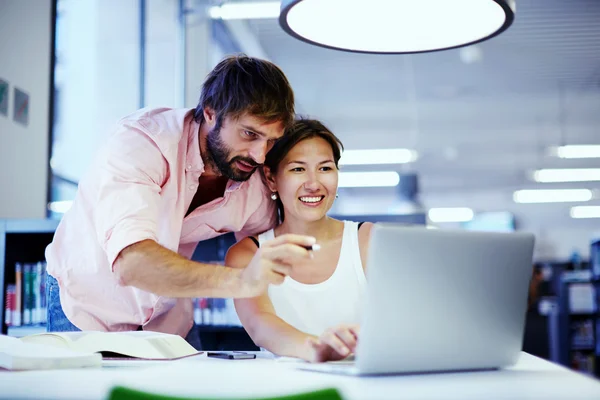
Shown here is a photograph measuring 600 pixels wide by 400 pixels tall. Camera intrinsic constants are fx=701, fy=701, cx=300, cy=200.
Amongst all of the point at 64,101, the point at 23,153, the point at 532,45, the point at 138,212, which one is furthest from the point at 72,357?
the point at 532,45

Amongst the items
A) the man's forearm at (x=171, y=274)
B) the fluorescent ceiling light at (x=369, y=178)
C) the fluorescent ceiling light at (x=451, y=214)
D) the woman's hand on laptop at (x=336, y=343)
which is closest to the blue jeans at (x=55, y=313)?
the man's forearm at (x=171, y=274)

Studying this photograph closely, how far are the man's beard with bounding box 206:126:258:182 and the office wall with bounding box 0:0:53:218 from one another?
1.72 meters

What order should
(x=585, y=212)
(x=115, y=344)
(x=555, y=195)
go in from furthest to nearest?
(x=585, y=212), (x=555, y=195), (x=115, y=344)

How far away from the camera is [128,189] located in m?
1.80

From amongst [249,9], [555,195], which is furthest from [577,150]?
[249,9]

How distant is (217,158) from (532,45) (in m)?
6.95

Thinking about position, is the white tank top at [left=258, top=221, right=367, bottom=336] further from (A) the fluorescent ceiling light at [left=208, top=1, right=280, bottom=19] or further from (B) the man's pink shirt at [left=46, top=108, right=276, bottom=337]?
(A) the fluorescent ceiling light at [left=208, top=1, right=280, bottom=19]

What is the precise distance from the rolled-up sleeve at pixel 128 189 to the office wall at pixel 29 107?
5.52 ft

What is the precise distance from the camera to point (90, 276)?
2.06 metres

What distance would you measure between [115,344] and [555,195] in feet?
47.6

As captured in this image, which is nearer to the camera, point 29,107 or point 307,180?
point 307,180

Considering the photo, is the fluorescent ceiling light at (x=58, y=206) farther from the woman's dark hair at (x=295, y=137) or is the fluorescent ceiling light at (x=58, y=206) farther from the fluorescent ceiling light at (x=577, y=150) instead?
the fluorescent ceiling light at (x=577, y=150)

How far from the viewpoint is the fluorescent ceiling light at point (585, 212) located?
16.6 m

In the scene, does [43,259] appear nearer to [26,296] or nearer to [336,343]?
[26,296]
